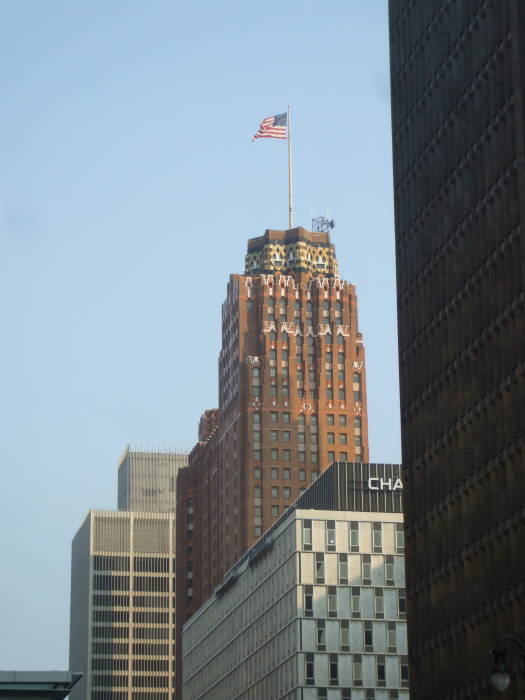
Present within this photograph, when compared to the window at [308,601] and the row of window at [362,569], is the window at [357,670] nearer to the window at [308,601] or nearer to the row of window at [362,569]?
the window at [308,601]

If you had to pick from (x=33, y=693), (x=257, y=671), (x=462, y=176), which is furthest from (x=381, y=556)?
(x=33, y=693)

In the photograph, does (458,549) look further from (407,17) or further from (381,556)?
(381,556)

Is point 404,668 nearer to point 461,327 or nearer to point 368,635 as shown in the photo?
point 368,635

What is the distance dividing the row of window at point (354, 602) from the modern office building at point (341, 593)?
11 cm

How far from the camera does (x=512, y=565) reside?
97.2 metres

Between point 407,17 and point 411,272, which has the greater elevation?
point 407,17

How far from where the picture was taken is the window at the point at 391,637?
179 meters

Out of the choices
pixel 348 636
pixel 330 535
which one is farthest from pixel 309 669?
pixel 330 535

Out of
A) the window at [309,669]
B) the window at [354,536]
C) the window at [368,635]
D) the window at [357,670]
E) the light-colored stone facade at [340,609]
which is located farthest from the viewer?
the window at [354,536]

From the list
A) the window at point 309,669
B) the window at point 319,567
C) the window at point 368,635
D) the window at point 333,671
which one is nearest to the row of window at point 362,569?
the window at point 319,567

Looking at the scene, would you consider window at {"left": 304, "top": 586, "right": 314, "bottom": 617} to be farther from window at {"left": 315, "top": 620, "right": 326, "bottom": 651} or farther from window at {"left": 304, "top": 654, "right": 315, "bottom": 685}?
window at {"left": 304, "top": 654, "right": 315, "bottom": 685}

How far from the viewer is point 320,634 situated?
180 m

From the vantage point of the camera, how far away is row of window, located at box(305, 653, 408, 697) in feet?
583

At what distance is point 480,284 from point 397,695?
81.6m
